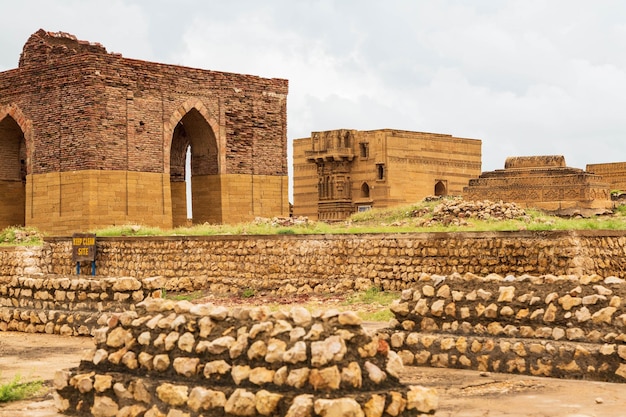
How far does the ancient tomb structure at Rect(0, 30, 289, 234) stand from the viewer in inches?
984

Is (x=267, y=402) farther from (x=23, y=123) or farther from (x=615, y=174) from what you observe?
(x=615, y=174)

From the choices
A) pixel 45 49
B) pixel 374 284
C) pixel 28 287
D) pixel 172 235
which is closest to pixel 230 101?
pixel 45 49

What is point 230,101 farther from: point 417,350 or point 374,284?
point 417,350

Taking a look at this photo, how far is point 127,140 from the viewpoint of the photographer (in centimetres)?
2541

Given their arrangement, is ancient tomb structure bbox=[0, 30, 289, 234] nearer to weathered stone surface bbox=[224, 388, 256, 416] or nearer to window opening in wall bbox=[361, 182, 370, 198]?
window opening in wall bbox=[361, 182, 370, 198]

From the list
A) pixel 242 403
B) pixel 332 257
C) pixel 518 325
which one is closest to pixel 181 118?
pixel 332 257

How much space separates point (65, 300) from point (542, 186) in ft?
52.2

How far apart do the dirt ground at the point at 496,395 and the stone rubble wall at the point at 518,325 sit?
0.23m

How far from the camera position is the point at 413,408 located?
238 inches

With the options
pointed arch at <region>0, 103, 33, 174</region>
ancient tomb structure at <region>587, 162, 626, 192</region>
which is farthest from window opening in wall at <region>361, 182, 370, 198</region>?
pointed arch at <region>0, 103, 33, 174</region>

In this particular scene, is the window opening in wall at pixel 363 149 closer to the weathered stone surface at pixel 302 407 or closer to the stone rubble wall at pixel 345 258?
the stone rubble wall at pixel 345 258

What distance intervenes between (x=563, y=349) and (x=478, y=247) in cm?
783

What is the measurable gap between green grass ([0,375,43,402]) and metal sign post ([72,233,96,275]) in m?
14.2

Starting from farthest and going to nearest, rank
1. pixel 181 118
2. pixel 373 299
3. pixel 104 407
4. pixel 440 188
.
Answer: pixel 440 188, pixel 181 118, pixel 373 299, pixel 104 407
